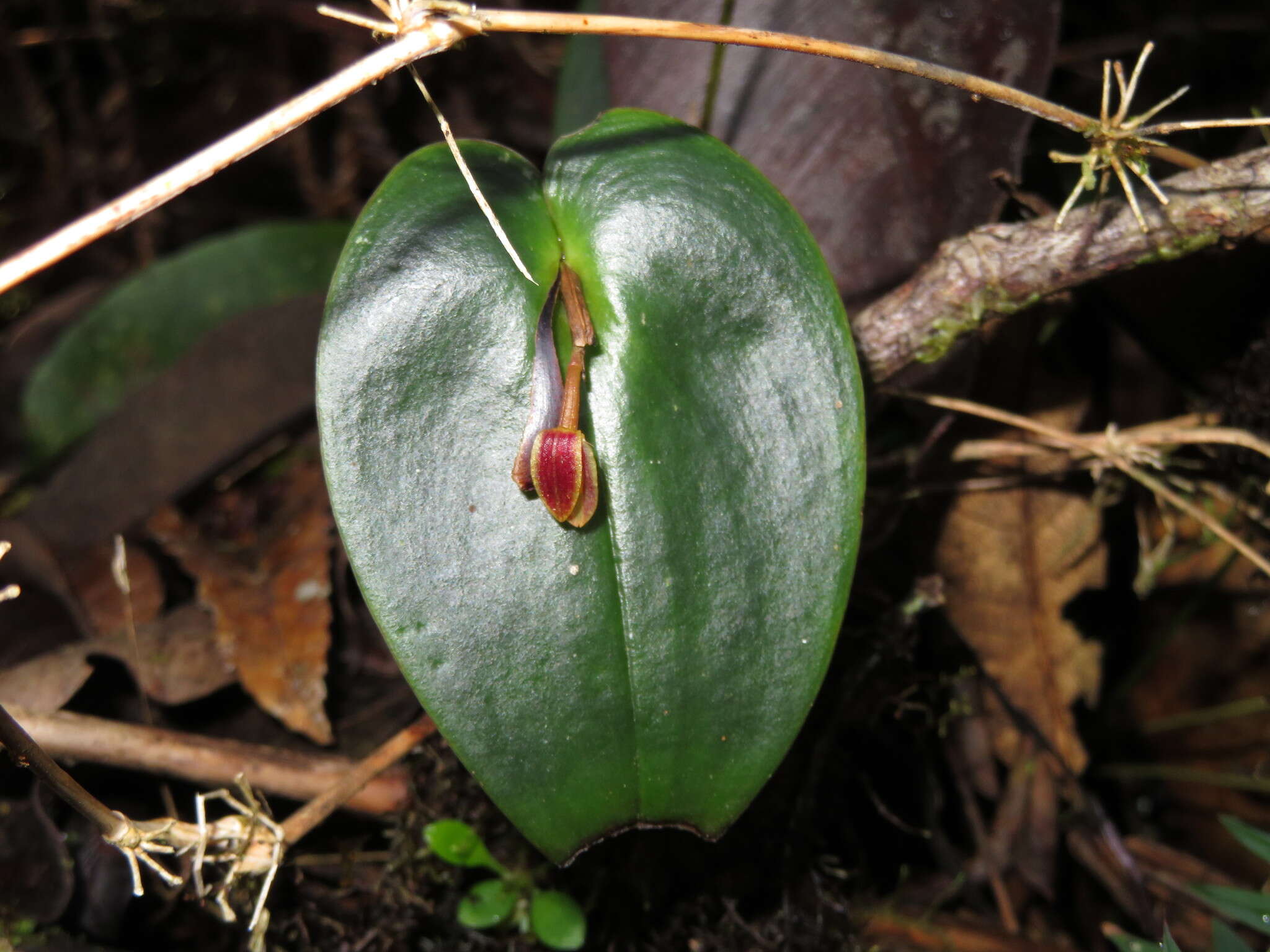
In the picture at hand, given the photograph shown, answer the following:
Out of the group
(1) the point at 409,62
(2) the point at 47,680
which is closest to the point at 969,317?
(1) the point at 409,62

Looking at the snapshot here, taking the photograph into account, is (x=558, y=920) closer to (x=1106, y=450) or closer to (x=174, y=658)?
(x=174, y=658)

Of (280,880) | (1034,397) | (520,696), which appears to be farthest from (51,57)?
(1034,397)

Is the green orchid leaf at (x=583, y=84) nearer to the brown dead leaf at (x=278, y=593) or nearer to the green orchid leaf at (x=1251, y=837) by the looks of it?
the brown dead leaf at (x=278, y=593)

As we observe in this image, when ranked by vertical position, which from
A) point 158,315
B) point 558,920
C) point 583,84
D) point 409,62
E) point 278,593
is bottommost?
point 558,920

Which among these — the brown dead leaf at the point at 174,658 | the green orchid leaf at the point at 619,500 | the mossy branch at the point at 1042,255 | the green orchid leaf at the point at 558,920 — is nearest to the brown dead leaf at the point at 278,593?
the brown dead leaf at the point at 174,658

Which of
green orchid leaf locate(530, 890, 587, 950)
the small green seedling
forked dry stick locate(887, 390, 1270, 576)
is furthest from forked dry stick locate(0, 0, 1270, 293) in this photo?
green orchid leaf locate(530, 890, 587, 950)

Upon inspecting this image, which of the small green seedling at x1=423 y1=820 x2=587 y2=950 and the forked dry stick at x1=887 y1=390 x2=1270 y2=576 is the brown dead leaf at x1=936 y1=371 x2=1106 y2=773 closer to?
the forked dry stick at x1=887 y1=390 x2=1270 y2=576
